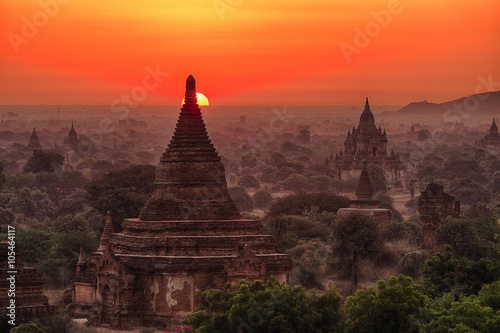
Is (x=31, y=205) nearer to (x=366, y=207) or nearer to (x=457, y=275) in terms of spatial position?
(x=366, y=207)

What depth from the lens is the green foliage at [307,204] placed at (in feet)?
Result: 240

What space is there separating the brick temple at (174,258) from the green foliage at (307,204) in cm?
3100

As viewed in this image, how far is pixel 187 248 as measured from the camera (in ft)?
129

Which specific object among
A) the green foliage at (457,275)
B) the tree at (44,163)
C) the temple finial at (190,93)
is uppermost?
the tree at (44,163)

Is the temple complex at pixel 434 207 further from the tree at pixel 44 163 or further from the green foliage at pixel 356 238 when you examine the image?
the tree at pixel 44 163

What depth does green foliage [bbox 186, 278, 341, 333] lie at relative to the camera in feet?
99.8

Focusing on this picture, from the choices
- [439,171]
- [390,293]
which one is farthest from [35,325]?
[439,171]

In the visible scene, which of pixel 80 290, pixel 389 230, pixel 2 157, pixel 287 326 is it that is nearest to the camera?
pixel 287 326

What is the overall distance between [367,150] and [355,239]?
63850mm

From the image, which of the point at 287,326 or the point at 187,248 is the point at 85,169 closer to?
the point at 187,248

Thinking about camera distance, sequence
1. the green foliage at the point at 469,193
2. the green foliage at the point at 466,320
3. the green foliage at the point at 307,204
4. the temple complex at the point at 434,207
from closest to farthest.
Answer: the green foliage at the point at 466,320 < the temple complex at the point at 434,207 < the green foliage at the point at 307,204 < the green foliage at the point at 469,193

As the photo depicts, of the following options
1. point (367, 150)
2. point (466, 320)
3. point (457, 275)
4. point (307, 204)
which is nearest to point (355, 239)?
point (307, 204)

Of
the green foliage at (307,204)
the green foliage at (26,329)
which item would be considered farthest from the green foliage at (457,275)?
the green foliage at (307,204)

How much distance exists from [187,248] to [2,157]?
14454 centimetres
